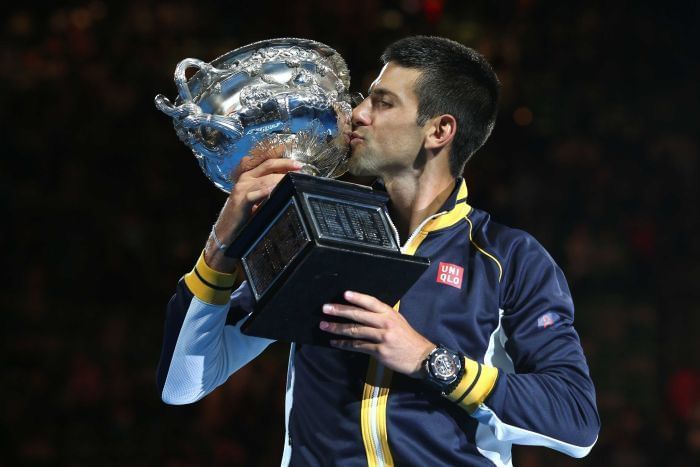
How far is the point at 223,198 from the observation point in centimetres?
575

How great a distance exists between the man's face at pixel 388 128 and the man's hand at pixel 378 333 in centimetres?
44

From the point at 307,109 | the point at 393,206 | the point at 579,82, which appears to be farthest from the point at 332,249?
the point at 579,82

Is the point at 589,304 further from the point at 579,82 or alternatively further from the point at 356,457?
the point at 356,457

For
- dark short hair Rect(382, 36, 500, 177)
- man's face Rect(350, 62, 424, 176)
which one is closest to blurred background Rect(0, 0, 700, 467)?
dark short hair Rect(382, 36, 500, 177)

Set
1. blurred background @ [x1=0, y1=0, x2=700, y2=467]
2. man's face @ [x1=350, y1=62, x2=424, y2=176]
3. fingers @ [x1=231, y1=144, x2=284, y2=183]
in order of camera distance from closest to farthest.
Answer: fingers @ [x1=231, y1=144, x2=284, y2=183]
man's face @ [x1=350, y1=62, x2=424, y2=176]
blurred background @ [x1=0, y1=0, x2=700, y2=467]

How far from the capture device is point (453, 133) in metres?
2.38

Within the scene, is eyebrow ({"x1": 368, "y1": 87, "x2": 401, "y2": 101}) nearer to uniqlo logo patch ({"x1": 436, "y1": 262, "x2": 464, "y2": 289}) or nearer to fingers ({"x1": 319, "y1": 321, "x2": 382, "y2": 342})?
uniqlo logo patch ({"x1": 436, "y1": 262, "x2": 464, "y2": 289})

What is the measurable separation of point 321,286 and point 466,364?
0.33m

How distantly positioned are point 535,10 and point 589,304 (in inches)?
67.2

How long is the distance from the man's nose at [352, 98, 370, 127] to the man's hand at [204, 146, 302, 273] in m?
0.21

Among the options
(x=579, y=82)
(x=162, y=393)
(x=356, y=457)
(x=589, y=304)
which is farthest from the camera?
(x=579, y=82)

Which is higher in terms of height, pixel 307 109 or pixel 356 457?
pixel 307 109

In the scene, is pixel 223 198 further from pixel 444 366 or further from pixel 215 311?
pixel 444 366

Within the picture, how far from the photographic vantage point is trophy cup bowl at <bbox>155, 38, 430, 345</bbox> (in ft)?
6.14
